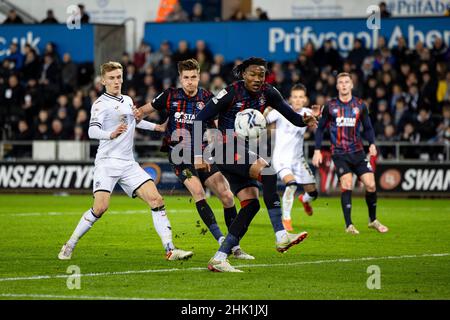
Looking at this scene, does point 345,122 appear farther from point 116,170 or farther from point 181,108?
point 116,170

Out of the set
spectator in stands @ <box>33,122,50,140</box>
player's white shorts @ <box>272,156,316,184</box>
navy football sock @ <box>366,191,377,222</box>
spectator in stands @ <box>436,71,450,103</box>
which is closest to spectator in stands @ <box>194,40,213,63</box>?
spectator in stands @ <box>33,122,50,140</box>

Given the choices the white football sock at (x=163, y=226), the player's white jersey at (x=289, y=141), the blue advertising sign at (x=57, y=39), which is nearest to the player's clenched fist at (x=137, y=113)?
the white football sock at (x=163, y=226)

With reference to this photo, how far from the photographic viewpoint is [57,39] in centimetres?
3209

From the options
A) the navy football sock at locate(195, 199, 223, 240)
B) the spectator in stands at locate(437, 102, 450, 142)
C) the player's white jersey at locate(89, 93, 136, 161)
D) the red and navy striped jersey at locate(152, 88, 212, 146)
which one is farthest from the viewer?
the spectator in stands at locate(437, 102, 450, 142)

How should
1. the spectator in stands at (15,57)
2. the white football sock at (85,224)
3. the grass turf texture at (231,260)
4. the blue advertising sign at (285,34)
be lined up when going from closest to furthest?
the grass turf texture at (231,260) → the white football sock at (85,224) → the blue advertising sign at (285,34) → the spectator in stands at (15,57)

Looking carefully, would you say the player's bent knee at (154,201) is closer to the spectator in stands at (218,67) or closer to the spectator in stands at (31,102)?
the spectator in stands at (218,67)

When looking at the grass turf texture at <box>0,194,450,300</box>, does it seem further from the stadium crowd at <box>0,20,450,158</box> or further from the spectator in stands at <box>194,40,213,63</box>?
the spectator in stands at <box>194,40,213,63</box>

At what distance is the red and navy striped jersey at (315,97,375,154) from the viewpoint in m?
17.3

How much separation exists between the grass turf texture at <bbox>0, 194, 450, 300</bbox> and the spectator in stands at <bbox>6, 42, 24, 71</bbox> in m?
10.7

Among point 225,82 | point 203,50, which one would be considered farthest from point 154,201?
point 203,50

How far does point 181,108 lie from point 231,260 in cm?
211

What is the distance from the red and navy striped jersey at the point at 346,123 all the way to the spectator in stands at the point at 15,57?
52.1 feet

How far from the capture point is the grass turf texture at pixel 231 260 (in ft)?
32.5

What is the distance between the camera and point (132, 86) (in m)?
29.2
